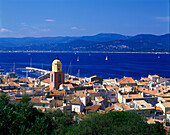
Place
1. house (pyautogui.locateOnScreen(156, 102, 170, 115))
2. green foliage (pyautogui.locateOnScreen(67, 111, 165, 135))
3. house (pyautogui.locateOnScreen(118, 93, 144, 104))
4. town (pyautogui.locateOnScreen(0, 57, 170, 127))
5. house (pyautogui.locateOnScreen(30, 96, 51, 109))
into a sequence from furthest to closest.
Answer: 1. house (pyautogui.locateOnScreen(118, 93, 144, 104))
2. house (pyautogui.locateOnScreen(30, 96, 51, 109))
3. house (pyautogui.locateOnScreen(156, 102, 170, 115))
4. town (pyautogui.locateOnScreen(0, 57, 170, 127))
5. green foliage (pyautogui.locateOnScreen(67, 111, 165, 135))

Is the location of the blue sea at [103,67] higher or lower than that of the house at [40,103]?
lower

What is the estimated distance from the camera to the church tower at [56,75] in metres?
35.8

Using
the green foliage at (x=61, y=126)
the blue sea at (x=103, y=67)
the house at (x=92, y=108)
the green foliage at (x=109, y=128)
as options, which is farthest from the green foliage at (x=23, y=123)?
the blue sea at (x=103, y=67)

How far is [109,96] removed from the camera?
3209 cm

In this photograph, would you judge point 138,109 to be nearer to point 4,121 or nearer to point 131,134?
point 131,134

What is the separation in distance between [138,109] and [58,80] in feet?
46.1

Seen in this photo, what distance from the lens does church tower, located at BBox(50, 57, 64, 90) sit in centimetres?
3581

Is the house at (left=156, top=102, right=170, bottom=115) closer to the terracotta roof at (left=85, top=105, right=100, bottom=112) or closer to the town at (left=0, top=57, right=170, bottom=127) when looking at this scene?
the town at (left=0, top=57, right=170, bottom=127)

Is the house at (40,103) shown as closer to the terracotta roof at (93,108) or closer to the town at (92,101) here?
the town at (92,101)

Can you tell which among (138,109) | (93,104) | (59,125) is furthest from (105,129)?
(93,104)

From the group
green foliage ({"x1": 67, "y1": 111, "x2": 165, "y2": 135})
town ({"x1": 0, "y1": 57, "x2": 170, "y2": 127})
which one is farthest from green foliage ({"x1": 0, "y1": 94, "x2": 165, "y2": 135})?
town ({"x1": 0, "y1": 57, "x2": 170, "y2": 127})

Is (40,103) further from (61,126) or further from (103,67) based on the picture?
(103,67)

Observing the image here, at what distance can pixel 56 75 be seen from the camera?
3609 centimetres

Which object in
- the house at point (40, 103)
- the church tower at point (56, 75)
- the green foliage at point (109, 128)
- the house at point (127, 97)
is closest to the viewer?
the green foliage at point (109, 128)
